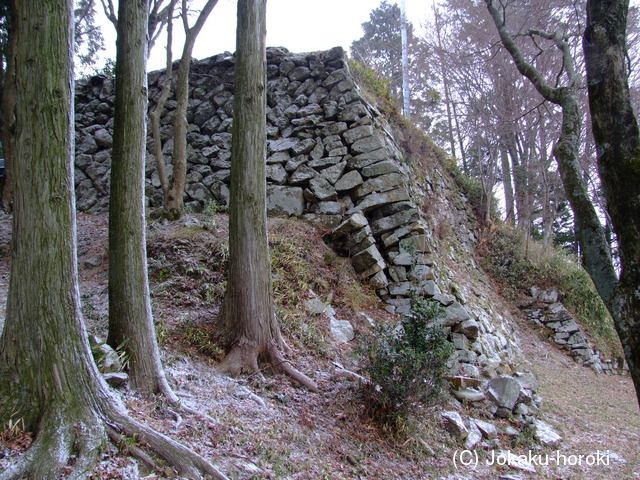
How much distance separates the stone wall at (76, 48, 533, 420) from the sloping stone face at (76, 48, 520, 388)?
23 mm

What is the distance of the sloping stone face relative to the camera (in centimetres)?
683

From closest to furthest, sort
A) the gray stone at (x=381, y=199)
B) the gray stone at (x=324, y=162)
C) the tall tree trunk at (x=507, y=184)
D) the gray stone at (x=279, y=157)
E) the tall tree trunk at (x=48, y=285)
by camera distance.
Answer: the tall tree trunk at (x=48, y=285) → the gray stone at (x=381, y=199) → the gray stone at (x=324, y=162) → the gray stone at (x=279, y=157) → the tall tree trunk at (x=507, y=184)

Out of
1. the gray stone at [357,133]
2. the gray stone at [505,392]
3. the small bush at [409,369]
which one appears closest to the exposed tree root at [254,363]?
the small bush at [409,369]

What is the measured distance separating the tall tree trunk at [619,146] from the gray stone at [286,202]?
5053 millimetres

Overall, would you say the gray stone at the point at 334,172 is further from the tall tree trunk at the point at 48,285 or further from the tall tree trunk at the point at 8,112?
the tall tree trunk at the point at 8,112

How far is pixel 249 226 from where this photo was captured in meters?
4.62

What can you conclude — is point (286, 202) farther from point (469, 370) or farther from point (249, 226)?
point (469, 370)

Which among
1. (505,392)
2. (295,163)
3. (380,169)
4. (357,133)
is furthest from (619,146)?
(295,163)

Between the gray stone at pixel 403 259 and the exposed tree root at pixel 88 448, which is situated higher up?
the gray stone at pixel 403 259

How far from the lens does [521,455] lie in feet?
14.2

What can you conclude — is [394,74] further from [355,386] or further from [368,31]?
[355,386]

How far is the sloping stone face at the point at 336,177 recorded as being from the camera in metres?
6.83

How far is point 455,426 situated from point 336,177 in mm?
4800

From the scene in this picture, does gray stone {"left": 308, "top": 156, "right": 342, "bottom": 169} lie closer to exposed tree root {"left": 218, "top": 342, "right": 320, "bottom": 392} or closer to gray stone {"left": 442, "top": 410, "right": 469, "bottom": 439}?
exposed tree root {"left": 218, "top": 342, "right": 320, "bottom": 392}
